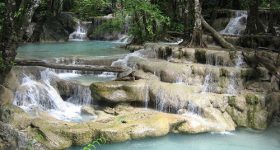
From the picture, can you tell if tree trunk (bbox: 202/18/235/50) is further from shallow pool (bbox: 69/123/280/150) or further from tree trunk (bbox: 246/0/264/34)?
shallow pool (bbox: 69/123/280/150)

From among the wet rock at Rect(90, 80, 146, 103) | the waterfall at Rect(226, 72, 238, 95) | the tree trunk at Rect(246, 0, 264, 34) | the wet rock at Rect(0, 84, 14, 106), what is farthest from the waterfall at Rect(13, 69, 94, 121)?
the tree trunk at Rect(246, 0, 264, 34)

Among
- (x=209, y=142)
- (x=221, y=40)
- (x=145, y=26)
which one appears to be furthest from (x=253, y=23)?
(x=209, y=142)

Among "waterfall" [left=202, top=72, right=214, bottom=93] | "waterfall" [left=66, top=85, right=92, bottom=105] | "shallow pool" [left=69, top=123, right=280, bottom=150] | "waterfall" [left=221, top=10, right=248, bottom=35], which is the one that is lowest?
"shallow pool" [left=69, top=123, right=280, bottom=150]

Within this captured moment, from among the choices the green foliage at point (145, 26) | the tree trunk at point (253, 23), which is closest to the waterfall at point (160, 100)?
the green foliage at point (145, 26)

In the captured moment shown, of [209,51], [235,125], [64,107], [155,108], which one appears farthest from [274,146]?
[64,107]

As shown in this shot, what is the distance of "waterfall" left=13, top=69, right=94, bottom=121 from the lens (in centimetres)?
1121

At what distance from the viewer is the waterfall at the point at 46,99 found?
1121 cm

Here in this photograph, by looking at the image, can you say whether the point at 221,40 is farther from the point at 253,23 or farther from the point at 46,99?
the point at 46,99

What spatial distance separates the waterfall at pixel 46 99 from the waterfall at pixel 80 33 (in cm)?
1483

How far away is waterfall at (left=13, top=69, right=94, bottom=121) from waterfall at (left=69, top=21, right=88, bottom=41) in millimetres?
14833

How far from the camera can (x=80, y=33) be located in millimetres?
27391

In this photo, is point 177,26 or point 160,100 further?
point 177,26

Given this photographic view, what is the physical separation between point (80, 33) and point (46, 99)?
52.7 feet

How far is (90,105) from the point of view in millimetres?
11773
